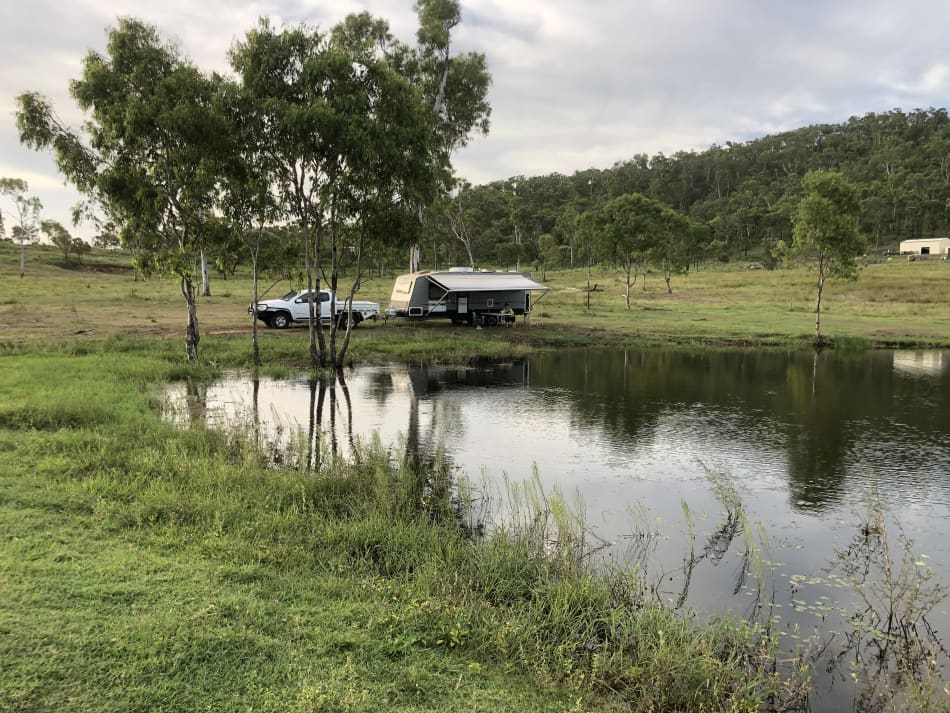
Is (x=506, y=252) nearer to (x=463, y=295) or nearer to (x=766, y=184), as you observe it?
(x=463, y=295)

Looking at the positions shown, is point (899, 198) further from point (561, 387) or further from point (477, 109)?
point (561, 387)

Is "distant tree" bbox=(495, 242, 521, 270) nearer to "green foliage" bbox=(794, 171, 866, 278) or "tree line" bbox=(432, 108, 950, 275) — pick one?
"tree line" bbox=(432, 108, 950, 275)

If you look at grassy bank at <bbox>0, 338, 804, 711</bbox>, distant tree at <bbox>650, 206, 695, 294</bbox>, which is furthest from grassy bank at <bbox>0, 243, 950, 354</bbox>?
grassy bank at <bbox>0, 338, 804, 711</bbox>

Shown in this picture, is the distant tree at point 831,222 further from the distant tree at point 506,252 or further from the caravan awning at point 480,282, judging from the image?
the distant tree at point 506,252

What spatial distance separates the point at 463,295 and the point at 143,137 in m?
17.4

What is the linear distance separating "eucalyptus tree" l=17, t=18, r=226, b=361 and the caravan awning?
14015 millimetres

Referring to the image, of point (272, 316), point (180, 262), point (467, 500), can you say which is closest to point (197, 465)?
point (467, 500)

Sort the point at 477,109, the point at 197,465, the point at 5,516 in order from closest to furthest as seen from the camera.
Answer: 1. the point at 5,516
2. the point at 197,465
3. the point at 477,109

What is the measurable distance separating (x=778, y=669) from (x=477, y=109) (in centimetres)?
3194

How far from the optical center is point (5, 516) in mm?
5680

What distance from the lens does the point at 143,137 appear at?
15406 mm

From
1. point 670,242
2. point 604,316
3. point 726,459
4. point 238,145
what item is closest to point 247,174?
point 238,145

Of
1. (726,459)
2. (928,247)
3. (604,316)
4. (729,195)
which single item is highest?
(729,195)

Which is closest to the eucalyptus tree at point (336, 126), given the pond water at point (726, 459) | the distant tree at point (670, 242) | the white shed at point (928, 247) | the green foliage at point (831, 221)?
the pond water at point (726, 459)
